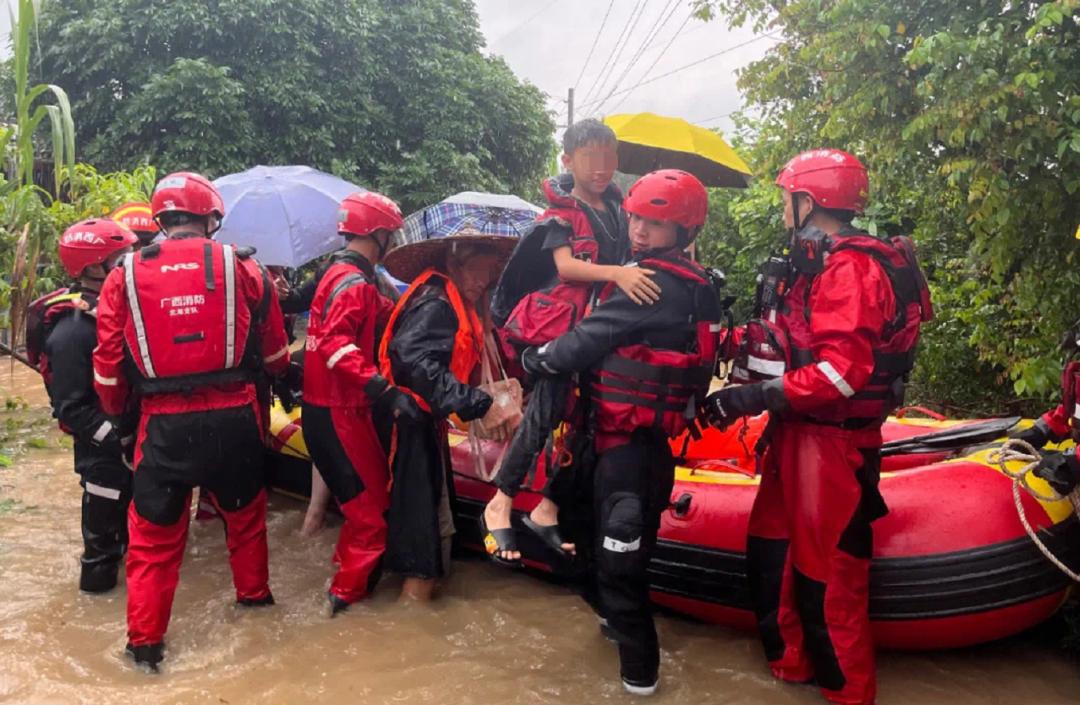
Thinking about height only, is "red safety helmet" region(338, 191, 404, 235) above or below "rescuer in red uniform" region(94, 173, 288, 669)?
above

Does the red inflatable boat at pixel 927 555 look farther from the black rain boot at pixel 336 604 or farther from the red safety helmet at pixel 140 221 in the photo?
the red safety helmet at pixel 140 221

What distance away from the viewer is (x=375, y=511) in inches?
144

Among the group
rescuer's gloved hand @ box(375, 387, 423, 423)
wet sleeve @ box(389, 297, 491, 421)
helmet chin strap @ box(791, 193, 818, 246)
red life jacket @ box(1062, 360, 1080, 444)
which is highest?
helmet chin strap @ box(791, 193, 818, 246)

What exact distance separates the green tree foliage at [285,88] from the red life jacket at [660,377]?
1014cm

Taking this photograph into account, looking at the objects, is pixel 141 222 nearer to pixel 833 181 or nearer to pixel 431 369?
pixel 431 369

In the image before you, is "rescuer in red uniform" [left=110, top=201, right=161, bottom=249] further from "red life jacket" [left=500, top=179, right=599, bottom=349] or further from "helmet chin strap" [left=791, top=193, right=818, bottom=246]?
"helmet chin strap" [left=791, top=193, right=818, bottom=246]

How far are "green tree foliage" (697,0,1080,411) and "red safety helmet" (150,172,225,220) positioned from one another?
2.80 metres

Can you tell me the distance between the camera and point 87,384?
3590mm

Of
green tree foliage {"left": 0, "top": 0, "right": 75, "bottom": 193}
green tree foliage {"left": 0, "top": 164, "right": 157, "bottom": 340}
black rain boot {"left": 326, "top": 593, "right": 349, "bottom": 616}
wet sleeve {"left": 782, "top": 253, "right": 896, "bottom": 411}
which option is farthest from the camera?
green tree foliage {"left": 0, "top": 164, "right": 157, "bottom": 340}

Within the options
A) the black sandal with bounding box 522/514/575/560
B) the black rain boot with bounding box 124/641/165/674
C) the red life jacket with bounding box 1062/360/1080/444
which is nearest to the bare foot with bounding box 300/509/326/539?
the black rain boot with bounding box 124/641/165/674

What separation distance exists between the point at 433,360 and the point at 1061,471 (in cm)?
220

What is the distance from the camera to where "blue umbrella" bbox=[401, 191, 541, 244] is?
380 centimetres

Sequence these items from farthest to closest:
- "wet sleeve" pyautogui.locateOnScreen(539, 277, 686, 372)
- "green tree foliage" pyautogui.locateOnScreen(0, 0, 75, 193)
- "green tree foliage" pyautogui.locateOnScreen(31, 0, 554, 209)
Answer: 1. "green tree foliage" pyautogui.locateOnScreen(31, 0, 554, 209)
2. "green tree foliage" pyautogui.locateOnScreen(0, 0, 75, 193)
3. "wet sleeve" pyautogui.locateOnScreen(539, 277, 686, 372)

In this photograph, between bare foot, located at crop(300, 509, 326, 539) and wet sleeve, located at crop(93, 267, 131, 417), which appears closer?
wet sleeve, located at crop(93, 267, 131, 417)
